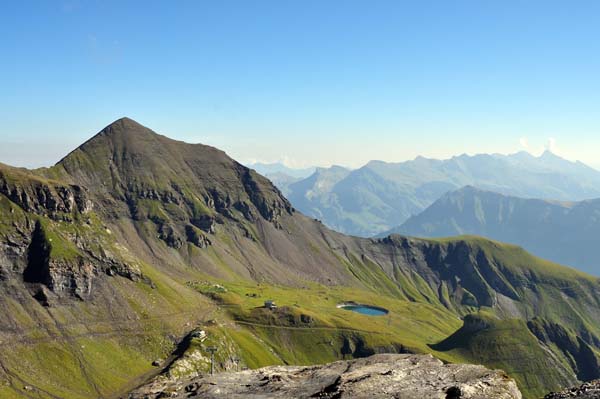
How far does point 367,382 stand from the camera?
5150cm

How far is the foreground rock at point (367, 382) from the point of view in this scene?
152 ft

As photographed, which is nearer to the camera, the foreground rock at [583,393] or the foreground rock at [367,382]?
the foreground rock at [583,393]

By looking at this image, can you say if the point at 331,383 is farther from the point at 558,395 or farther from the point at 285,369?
the point at 558,395

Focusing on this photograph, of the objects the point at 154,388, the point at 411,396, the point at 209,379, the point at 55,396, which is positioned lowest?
the point at 55,396

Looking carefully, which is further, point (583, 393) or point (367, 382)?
point (367, 382)

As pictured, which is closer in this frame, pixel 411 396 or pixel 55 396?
pixel 411 396

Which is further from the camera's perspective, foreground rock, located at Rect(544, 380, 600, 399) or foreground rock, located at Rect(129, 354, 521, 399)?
foreground rock, located at Rect(129, 354, 521, 399)

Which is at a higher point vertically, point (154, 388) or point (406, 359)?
point (406, 359)

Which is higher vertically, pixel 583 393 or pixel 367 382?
pixel 367 382

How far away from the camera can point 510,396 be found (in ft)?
146

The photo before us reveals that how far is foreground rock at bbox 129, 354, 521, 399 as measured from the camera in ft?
152

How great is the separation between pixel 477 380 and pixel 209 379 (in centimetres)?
4045

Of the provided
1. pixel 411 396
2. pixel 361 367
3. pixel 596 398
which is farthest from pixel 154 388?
pixel 596 398

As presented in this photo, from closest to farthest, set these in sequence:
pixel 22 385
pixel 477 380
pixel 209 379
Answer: pixel 477 380
pixel 209 379
pixel 22 385
